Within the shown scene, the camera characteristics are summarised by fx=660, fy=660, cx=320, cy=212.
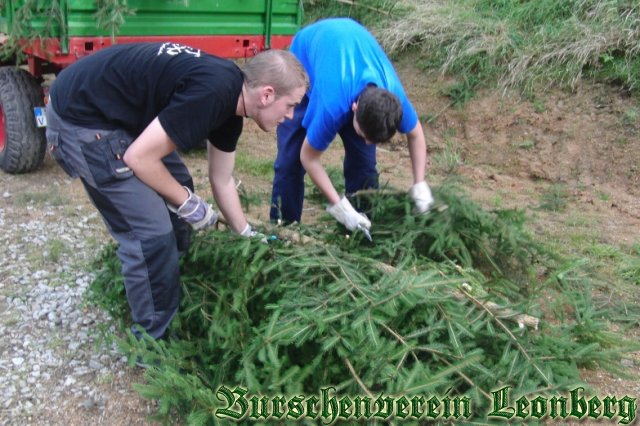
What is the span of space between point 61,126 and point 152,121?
1.47 feet

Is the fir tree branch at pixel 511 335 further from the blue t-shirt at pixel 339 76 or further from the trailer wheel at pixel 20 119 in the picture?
the trailer wheel at pixel 20 119

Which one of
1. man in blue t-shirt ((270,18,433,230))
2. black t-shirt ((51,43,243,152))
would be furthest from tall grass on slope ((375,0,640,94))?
black t-shirt ((51,43,243,152))

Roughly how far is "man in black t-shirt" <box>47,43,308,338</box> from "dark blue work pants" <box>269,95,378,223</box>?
1.06 meters

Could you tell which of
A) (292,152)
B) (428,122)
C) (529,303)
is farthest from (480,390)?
(428,122)

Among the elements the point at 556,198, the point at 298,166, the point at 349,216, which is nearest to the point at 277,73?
the point at 349,216

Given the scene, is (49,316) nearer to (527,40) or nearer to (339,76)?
(339,76)

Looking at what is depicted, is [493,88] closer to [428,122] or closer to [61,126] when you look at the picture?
[428,122]

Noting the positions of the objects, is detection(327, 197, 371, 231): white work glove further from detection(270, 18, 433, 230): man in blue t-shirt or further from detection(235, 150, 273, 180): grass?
detection(235, 150, 273, 180): grass

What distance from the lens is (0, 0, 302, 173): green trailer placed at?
482cm

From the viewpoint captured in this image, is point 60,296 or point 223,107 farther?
point 60,296

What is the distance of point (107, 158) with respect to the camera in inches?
107

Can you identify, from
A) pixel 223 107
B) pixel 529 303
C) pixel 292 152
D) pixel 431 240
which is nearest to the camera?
pixel 223 107

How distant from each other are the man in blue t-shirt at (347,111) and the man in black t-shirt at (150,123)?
63cm

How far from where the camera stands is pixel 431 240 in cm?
354
